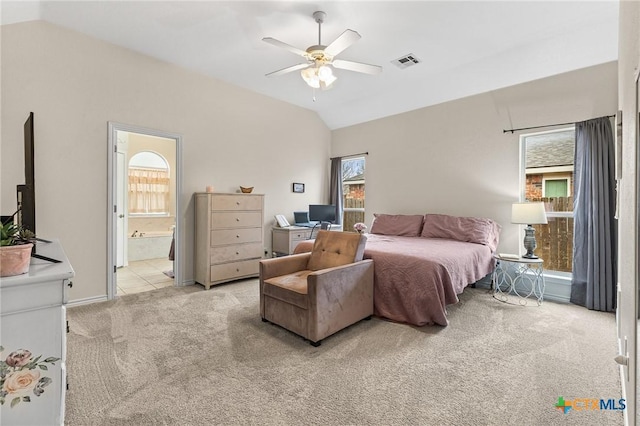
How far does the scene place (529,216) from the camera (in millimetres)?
3426

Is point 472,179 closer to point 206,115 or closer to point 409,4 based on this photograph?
point 409,4

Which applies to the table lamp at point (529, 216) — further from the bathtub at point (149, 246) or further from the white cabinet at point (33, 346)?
the bathtub at point (149, 246)

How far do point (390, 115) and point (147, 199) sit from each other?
18.7 ft

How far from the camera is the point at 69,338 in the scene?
2.49m

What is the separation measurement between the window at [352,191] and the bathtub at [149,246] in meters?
3.94

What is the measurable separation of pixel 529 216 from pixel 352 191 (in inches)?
129

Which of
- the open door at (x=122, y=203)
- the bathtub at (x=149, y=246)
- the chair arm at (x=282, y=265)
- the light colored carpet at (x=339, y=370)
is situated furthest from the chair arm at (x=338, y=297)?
the bathtub at (x=149, y=246)

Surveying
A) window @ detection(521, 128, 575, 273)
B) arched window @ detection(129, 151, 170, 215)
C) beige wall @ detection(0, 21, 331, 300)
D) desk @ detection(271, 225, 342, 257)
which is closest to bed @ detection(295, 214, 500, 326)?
window @ detection(521, 128, 575, 273)

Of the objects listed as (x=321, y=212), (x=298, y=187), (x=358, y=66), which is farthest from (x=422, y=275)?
(x=298, y=187)

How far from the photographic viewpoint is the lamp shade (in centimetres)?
338

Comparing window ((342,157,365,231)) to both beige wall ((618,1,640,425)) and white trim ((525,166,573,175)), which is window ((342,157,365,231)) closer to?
white trim ((525,166,573,175))

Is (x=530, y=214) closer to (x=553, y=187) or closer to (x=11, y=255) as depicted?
(x=553, y=187)

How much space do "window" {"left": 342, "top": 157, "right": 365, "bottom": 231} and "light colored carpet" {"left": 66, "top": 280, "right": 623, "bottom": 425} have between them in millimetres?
3221

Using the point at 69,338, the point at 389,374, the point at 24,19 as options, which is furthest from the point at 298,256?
the point at 24,19
